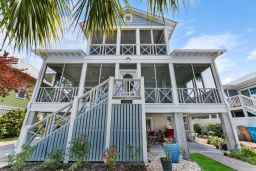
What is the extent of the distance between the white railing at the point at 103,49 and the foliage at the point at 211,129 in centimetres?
1142

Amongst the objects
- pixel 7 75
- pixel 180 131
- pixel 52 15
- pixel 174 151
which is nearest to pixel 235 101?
pixel 180 131

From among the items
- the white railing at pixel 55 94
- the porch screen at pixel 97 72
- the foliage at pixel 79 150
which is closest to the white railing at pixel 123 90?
the foliage at pixel 79 150

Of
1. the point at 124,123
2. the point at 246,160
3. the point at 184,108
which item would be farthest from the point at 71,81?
the point at 246,160

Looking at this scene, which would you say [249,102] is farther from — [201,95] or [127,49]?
[127,49]

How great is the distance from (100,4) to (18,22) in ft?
3.35

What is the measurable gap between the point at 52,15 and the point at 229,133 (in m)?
9.50

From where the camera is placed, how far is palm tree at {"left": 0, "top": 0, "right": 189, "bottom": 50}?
1.54m

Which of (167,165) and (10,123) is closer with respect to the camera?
(167,165)

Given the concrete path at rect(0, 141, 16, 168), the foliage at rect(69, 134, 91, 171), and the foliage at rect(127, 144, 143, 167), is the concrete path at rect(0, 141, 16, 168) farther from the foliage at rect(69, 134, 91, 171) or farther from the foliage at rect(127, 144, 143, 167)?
the foliage at rect(127, 144, 143, 167)

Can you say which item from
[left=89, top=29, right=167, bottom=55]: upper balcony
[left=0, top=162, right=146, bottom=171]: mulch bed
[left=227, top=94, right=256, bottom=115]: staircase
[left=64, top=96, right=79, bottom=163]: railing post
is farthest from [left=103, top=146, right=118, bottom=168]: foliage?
[left=227, top=94, right=256, bottom=115]: staircase

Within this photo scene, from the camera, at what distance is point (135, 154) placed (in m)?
4.75

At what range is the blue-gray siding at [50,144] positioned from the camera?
16.5 ft

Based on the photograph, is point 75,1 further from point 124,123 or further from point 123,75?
point 123,75

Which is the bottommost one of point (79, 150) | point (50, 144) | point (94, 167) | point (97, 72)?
point (94, 167)
